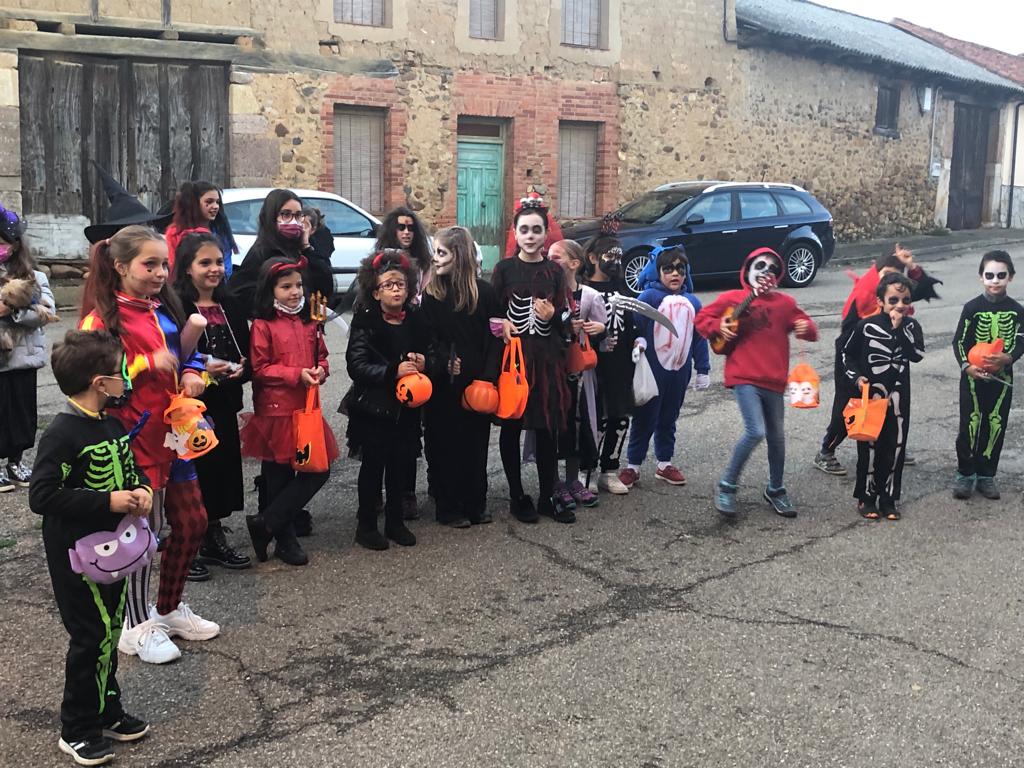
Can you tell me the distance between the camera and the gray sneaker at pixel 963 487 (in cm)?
658

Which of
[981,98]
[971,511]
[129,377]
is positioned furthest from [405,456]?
[981,98]

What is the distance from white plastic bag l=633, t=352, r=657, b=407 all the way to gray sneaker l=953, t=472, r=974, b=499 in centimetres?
196

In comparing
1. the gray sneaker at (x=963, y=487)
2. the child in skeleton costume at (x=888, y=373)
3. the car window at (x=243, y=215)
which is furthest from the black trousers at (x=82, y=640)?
the car window at (x=243, y=215)

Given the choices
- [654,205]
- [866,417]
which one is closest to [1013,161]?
[654,205]

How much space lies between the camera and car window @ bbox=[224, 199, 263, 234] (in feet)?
42.5

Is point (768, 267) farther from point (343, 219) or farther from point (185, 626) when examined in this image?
point (343, 219)

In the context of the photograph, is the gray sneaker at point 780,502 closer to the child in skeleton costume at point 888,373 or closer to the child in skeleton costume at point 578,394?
the child in skeleton costume at point 888,373

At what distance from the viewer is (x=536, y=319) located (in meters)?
5.82

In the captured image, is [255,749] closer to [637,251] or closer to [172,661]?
[172,661]

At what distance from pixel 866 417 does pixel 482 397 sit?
2.15 metres

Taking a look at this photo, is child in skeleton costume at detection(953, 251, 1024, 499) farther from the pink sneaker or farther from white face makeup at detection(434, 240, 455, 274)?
white face makeup at detection(434, 240, 455, 274)

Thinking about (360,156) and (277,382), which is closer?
(277,382)

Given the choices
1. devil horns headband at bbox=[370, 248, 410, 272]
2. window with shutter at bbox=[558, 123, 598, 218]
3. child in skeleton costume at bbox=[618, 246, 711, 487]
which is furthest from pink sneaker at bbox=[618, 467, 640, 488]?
window with shutter at bbox=[558, 123, 598, 218]

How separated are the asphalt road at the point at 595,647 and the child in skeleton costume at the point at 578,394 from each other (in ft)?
0.70
